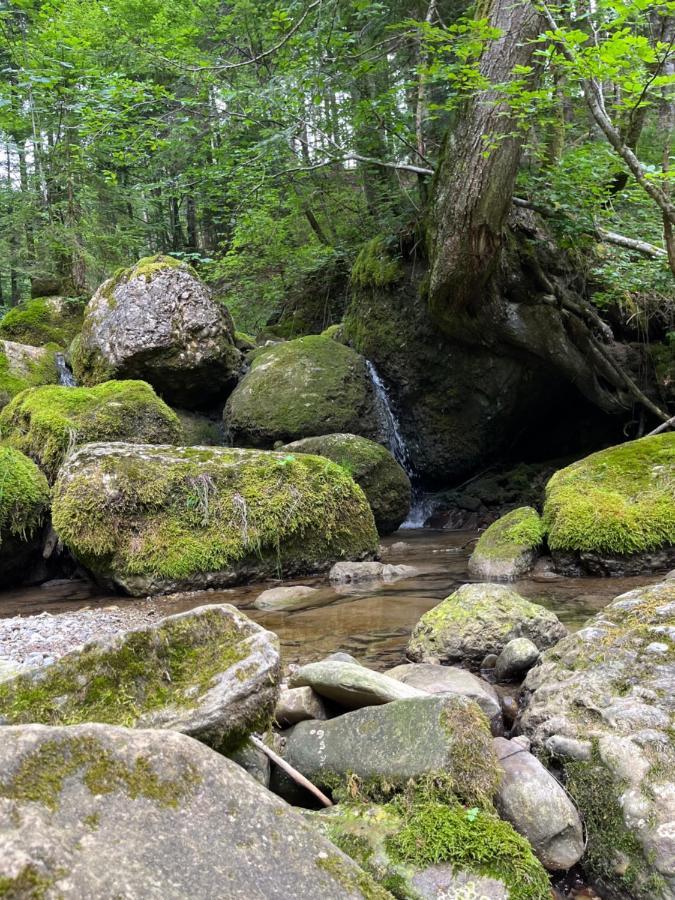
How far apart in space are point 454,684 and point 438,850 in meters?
1.33

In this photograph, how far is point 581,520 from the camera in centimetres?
639

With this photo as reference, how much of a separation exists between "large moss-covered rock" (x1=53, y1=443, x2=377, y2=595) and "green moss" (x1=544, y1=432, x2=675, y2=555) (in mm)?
2215

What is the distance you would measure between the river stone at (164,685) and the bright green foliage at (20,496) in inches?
209

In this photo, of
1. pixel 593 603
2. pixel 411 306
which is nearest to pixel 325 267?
pixel 411 306

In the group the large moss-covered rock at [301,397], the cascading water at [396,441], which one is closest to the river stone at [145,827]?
the large moss-covered rock at [301,397]

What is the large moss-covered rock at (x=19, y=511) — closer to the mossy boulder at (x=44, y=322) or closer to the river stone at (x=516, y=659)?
the river stone at (x=516, y=659)

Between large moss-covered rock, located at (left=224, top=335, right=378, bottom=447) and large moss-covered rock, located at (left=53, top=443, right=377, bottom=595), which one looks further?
large moss-covered rock, located at (left=224, top=335, right=378, bottom=447)

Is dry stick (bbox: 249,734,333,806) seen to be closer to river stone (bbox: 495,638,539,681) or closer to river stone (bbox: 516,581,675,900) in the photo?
river stone (bbox: 516,581,675,900)

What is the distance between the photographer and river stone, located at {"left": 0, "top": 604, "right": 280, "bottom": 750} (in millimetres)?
2084

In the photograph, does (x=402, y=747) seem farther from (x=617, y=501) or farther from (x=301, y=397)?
(x=301, y=397)

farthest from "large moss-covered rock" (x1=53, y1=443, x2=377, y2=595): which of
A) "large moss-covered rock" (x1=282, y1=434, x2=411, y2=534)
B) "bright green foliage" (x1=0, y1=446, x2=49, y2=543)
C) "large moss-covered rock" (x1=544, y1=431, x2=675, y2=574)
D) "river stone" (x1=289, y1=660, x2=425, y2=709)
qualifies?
"river stone" (x1=289, y1=660, x2=425, y2=709)

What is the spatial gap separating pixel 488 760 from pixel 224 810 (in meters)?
1.14

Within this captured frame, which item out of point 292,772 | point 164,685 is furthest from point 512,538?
point 164,685

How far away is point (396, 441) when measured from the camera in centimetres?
1123
